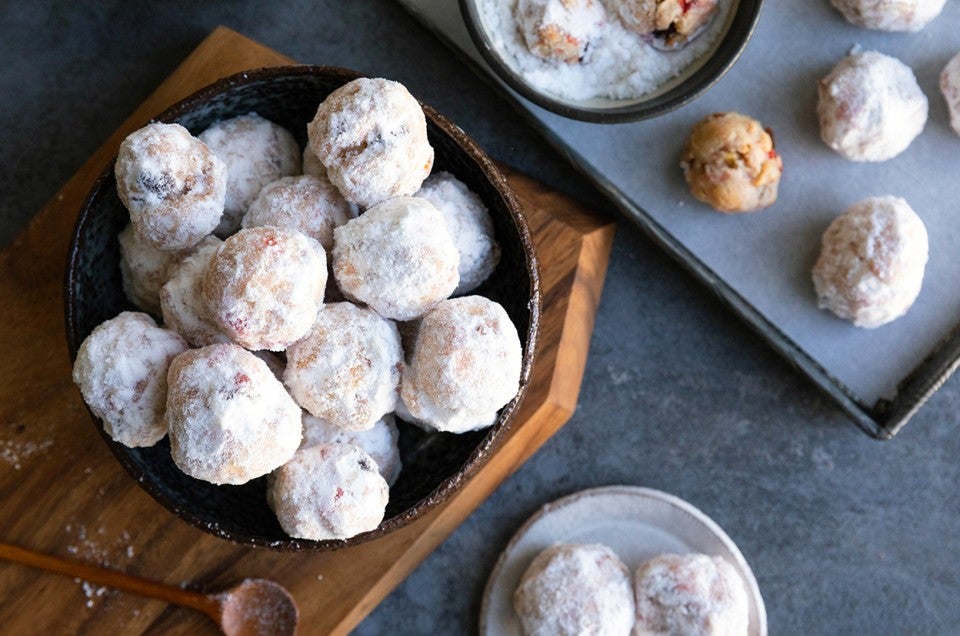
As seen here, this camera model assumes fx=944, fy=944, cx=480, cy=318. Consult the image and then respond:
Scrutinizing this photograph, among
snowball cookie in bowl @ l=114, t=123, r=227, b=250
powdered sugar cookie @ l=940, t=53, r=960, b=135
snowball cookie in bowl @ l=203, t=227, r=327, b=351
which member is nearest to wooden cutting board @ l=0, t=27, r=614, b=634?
snowball cookie in bowl @ l=114, t=123, r=227, b=250

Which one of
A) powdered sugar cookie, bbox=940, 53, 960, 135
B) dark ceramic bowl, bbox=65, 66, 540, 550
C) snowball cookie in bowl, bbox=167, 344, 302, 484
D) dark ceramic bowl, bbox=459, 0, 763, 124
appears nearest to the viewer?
snowball cookie in bowl, bbox=167, 344, 302, 484

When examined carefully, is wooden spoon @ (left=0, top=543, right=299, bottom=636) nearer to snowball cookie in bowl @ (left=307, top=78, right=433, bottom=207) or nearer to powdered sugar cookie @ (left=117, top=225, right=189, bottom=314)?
powdered sugar cookie @ (left=117, top=225, right=189, bottom=314)

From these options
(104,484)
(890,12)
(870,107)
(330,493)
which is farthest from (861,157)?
(104,484)

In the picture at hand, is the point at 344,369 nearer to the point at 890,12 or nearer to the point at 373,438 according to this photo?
the point at 373,438

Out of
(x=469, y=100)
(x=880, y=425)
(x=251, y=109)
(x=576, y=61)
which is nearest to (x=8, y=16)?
(x=251, y=109)

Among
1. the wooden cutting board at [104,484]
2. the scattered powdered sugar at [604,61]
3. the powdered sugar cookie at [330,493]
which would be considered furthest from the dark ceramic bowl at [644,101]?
the powdered sugar cookie at [330,493]
